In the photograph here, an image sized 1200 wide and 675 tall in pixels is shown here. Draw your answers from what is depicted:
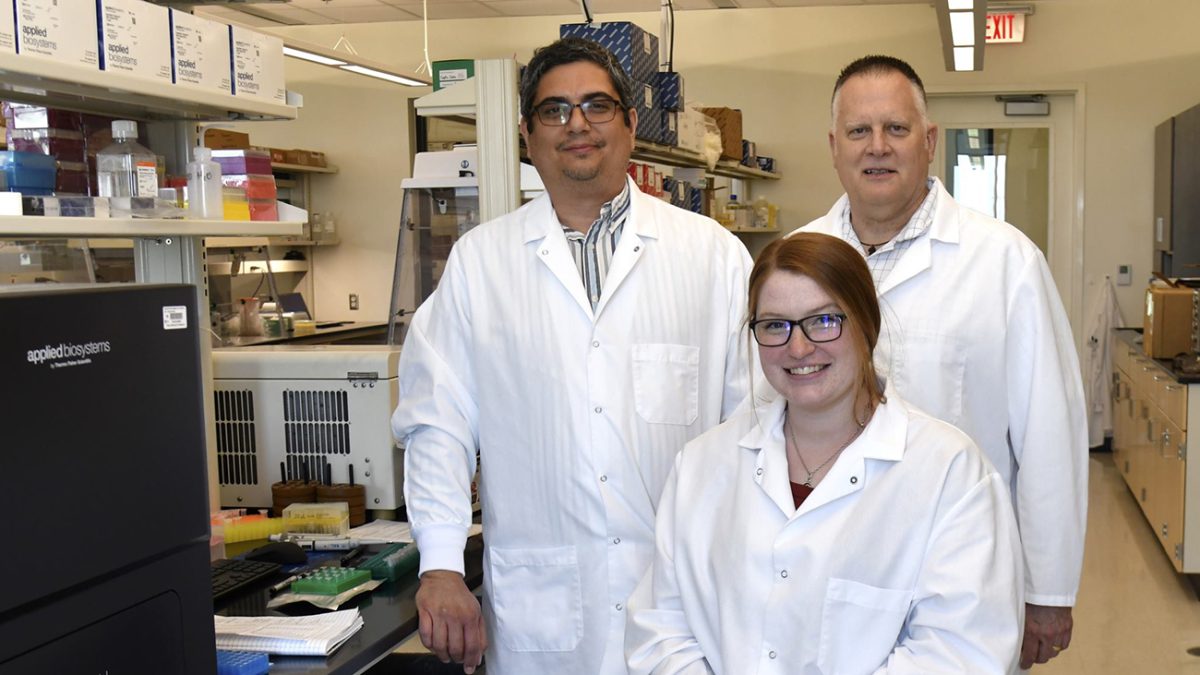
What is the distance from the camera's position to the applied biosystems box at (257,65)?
7.61ft

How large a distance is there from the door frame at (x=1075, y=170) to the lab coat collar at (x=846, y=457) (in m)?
6.63

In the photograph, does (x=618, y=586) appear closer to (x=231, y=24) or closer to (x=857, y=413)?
(x=857, y=413)

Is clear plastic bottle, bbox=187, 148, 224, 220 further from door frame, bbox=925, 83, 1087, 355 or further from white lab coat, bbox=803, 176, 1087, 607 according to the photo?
door frame, bbox=925, 83, 1087, 355

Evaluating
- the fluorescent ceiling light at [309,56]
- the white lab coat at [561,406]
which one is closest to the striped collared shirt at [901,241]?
the white lab coat at [561,406]

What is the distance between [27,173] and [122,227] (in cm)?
18

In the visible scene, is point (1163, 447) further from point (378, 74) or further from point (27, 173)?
point (27, 173)

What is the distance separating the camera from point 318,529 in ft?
8.13

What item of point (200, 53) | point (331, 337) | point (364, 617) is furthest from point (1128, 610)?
point (331, 337)

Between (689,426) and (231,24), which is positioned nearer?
(689,426)

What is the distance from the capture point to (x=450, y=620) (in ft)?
6.43

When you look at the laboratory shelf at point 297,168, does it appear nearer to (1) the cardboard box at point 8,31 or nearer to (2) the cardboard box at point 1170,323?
(2) the cardboard box at point 1170,323

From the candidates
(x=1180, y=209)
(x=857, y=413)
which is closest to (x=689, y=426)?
(x=857, y=413)

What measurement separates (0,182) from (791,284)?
1.36m

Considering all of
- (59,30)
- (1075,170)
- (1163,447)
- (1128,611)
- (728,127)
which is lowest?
(1128,611)
